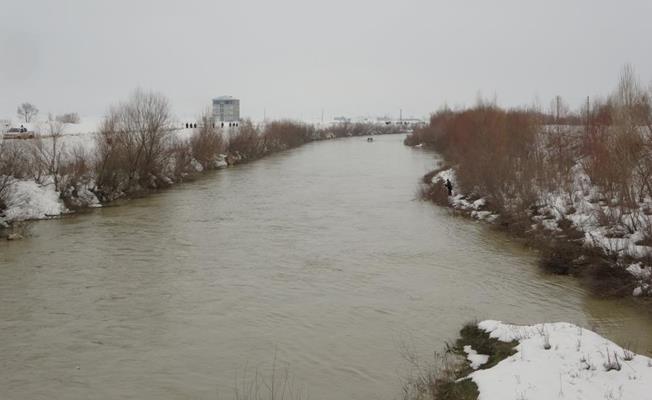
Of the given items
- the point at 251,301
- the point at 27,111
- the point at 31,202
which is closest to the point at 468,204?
the point at 251,301

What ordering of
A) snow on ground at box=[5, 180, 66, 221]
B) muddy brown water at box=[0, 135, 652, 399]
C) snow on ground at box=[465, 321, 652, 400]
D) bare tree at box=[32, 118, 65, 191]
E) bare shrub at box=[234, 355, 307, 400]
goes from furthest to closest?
1. bare tree at box=[32, 118, 65, 191]
2. snow on ground at box=[5, 180, 66, 221]
3. muddy brown water at box=[0, 135, 652, 399]
4. bare shrub at box=[234, 355, 307, 400]
5. snow on ground at box=[465, 321, 652, 400]

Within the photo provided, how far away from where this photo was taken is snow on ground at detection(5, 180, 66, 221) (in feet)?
82.2

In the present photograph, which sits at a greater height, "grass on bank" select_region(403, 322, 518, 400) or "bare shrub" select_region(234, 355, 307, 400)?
"grass on bank" select_region(403, 322, 518, 400)

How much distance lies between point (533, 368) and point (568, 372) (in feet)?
1.79

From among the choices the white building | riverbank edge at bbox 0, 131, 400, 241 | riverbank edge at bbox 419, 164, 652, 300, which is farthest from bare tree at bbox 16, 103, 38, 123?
riverbank edge at bbox 419, 164, 652, 300

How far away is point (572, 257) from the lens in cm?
1720

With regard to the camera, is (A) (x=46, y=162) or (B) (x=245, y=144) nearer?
(A) (x=46, y=162)

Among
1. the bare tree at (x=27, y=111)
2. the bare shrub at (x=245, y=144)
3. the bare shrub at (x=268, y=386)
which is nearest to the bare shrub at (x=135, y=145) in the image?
the bare shrub at (x=245, y=144)

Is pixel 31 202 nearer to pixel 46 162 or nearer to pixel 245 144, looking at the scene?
pixel 46 162

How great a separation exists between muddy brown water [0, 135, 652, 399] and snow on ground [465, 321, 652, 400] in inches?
77.4

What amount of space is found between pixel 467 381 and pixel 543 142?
22089 millimetres

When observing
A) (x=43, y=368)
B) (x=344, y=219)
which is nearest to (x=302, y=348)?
(x=43, y=368)

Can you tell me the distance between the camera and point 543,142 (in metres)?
28.0

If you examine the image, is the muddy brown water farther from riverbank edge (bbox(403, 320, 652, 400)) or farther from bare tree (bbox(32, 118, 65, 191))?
bare tree (bbox(32, 118, 65, 191))
